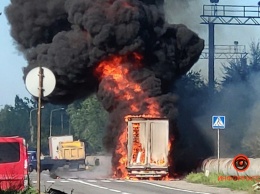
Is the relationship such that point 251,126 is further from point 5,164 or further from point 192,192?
point 5,164

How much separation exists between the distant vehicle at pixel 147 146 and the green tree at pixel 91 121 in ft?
134

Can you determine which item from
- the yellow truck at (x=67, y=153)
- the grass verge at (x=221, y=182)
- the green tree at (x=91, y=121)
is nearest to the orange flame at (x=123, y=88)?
the grass verge at (x=221, y=182)

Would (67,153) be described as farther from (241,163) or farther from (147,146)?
(241,163)

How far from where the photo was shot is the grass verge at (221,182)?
30205mm

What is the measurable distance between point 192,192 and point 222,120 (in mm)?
7443

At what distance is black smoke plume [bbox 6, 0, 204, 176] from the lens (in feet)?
143

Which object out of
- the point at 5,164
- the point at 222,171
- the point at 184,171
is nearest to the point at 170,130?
the point at 184,171

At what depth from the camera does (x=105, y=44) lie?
43562mm

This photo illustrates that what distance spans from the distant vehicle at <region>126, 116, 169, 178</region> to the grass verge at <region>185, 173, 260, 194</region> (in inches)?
65.8

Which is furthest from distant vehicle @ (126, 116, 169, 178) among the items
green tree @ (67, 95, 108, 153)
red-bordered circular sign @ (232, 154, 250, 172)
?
green tree @ (67, 95, 108, 153)

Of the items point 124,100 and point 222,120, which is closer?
point 222,120

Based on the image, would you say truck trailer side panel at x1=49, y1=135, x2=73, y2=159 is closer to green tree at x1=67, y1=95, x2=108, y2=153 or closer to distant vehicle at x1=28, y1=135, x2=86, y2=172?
distant vehicle at x1=28, y1=135, x2=86, y2=172

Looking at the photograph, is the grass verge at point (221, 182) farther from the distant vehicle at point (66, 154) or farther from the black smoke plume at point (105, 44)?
the distant vehicle at point (66, 154)

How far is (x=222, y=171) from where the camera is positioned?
36281 mm
